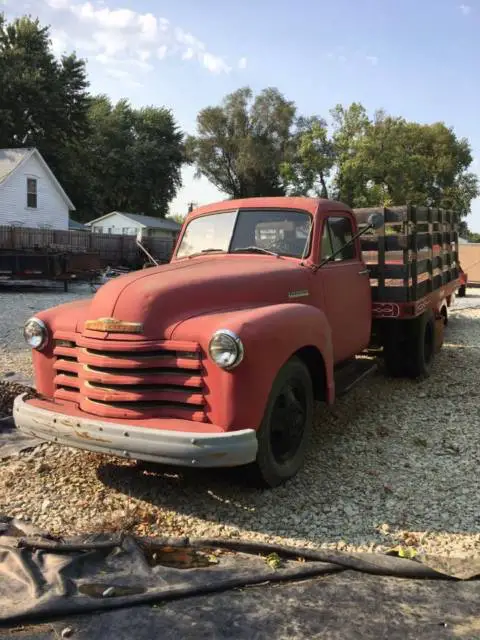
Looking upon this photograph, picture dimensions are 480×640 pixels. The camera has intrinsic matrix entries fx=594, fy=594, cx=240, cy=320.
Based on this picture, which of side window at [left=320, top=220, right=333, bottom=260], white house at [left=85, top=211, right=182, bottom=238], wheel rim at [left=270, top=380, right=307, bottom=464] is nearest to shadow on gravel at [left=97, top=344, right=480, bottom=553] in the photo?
wheel rim at [left=270, top=380, right=307, bottom=464]

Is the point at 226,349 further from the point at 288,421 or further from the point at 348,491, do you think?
the point at 348,491

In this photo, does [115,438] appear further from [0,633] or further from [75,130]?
[75,130]

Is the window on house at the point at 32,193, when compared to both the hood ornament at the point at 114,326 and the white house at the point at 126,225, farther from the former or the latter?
the hood ornament at the point at 114,326

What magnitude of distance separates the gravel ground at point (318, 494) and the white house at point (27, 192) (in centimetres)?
2717

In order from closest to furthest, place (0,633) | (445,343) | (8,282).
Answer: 1. (0,633)
2. (445,343)
3. (8,282)

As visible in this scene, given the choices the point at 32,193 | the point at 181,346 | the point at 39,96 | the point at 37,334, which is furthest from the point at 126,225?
the point at 181,346

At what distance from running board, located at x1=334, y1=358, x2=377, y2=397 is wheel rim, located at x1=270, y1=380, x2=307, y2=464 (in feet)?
2.45

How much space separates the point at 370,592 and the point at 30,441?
10.3ft

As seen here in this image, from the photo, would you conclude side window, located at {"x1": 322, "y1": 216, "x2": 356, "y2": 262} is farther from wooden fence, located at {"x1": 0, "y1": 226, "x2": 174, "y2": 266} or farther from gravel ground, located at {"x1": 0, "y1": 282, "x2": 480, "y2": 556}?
wooden fence, located at {"x1": 0, "y1": 226, "x2": 174, "y2": 266}

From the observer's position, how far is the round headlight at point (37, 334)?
429cm

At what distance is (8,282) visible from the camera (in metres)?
19.4

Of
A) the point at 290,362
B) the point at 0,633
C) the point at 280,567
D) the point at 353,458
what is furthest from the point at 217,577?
the point at 353,458

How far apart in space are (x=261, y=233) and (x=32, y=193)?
28255 millimetres

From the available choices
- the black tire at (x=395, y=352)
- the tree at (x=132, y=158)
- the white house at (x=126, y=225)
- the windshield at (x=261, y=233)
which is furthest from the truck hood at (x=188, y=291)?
the tree at (x=132, y=158)
